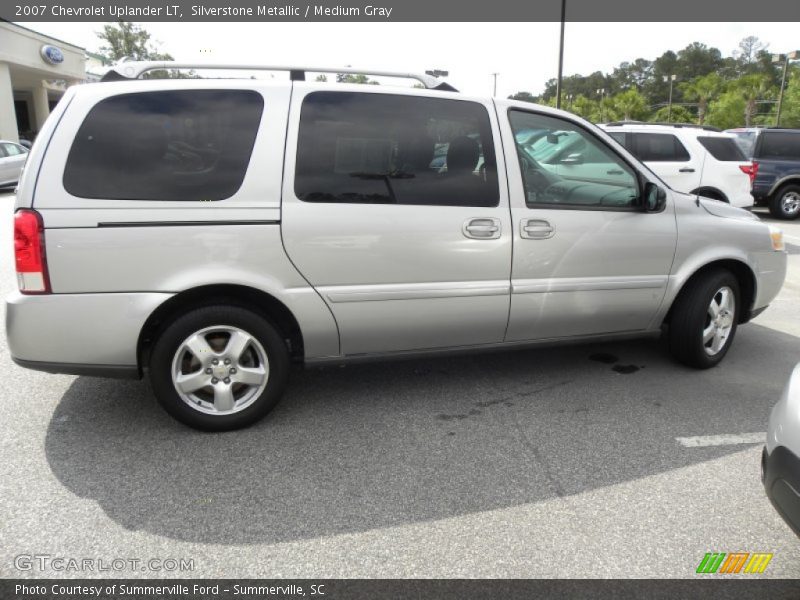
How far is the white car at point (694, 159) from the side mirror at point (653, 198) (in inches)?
262

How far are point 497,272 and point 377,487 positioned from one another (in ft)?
4.86

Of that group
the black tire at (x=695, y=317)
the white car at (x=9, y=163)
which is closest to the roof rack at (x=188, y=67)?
the black tire at (x=695, y=317)

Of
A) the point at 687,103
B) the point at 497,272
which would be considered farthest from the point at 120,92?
the point at 687,103

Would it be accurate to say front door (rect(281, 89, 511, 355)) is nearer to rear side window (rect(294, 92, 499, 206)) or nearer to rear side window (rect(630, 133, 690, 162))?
rear side window (rect(294, 92, 499, 206))

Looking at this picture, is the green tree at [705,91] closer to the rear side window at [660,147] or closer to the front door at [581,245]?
the rear side window at [660,147]

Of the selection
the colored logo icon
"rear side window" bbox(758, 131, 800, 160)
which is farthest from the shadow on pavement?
"rear side window" bbox(758, 131, 800, 160)

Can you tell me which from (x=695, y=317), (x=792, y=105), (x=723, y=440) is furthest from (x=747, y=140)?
(x=792, y=105)

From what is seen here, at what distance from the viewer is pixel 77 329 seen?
3.02 m

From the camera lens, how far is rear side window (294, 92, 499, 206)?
3.27 m

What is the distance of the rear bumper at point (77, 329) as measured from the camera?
2.97 metres

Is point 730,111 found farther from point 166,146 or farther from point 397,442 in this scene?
point 166,146

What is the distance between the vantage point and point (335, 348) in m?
3.48

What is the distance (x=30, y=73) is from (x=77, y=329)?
36.5 metres

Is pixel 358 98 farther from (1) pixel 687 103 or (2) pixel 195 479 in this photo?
(1) pixel 687 103
